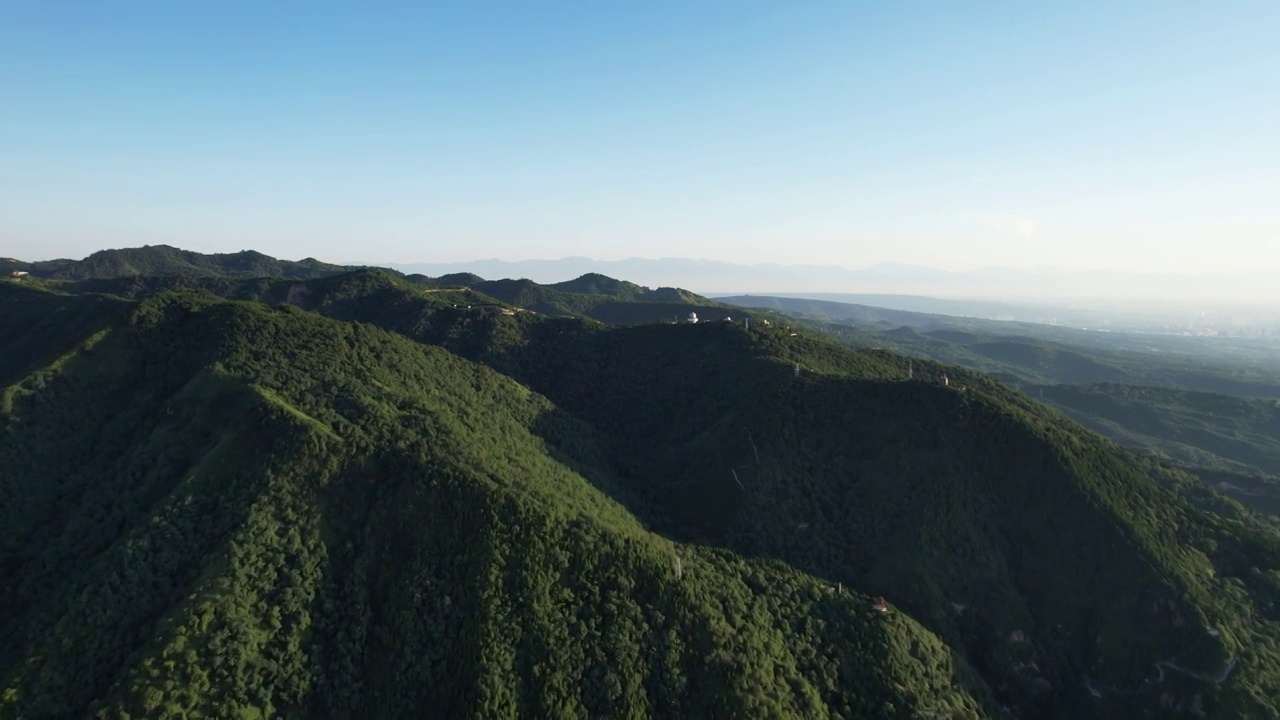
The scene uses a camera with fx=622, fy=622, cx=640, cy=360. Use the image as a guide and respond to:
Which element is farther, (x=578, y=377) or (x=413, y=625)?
(x=578, y=377)

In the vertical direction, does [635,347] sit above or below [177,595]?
above

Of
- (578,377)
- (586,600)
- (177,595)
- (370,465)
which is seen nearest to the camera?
(177,595)

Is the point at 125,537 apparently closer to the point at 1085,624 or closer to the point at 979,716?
the point at 979,716

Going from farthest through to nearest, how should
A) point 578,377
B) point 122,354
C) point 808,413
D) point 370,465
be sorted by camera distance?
point 578,377 → point 808,413 → point 122,354 → point 370,465

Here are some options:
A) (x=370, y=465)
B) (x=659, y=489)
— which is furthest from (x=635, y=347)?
(x=370, y=465)

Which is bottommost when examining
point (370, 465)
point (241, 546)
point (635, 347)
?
point (241, 546)

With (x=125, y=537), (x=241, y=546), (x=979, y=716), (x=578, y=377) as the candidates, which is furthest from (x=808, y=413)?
(x=125, y=537)
